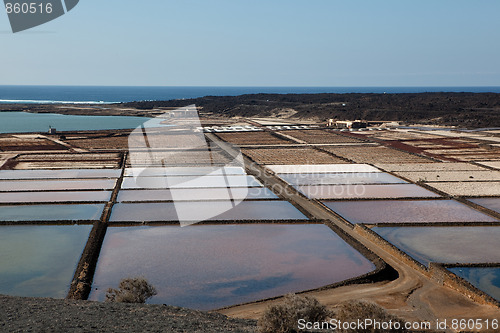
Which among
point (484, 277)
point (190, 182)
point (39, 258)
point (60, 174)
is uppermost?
point (60, 174)

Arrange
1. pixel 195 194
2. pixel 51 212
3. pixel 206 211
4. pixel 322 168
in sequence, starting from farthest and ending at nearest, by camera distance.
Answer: pixel 322 168 → pixel 195 194 → pixel 206 211 → pixel 51 212

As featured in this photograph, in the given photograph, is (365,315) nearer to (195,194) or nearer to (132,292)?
(132,292)

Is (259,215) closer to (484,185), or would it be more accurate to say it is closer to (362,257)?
(362,257)

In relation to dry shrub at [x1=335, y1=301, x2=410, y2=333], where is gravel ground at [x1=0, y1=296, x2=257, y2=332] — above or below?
below

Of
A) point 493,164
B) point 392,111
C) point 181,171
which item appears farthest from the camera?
point 392,111

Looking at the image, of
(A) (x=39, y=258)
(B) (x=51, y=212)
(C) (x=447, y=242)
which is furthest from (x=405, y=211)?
(B) (x=51, y=212)

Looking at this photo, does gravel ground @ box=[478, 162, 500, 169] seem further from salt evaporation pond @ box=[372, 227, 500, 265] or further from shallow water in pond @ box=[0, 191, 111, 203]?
shallow water in pond @ box=[0, 191, 111, 203]

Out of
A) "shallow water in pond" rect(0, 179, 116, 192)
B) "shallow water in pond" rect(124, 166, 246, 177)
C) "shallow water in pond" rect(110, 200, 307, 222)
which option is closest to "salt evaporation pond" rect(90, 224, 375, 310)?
"shallow water in pond" rect(110, 200, 307, 222)
